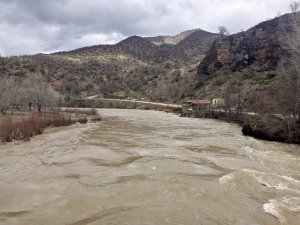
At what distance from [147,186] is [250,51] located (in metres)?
80.8

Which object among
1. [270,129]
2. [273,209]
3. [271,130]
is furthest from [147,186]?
[270,129]

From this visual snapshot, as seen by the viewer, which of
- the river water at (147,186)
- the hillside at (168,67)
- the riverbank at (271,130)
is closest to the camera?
the river water at (147,186)

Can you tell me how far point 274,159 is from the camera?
16.8 meters

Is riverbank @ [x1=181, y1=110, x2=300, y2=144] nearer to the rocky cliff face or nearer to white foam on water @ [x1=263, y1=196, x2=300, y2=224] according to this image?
white foam on water @ [x1=263, y1=196, x2=300, y2=224]

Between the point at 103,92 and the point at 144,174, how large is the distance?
334 ft

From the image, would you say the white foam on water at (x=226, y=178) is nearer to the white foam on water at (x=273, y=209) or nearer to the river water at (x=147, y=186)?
the river water at (x=147, y=186)

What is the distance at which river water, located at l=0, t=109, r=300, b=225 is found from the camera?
8.34 m

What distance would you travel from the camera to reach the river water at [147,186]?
27.4ft

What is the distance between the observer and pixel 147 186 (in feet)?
35.5

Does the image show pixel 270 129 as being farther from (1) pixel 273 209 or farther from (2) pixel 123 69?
(2) pixel 123 69

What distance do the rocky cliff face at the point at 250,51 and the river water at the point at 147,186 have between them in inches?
2541

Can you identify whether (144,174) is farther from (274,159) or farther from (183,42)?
(183,42)

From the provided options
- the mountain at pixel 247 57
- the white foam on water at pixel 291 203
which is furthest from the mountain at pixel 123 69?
the white foam on water at pixel 291 203

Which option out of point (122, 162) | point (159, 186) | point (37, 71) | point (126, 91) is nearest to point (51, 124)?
point (122, 162)
